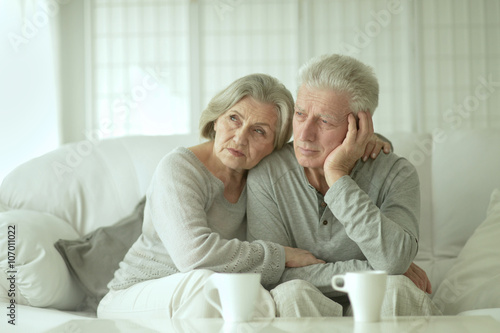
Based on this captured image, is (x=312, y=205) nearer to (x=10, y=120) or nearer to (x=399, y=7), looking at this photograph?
(x=10, y=120)

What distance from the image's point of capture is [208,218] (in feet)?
6.09

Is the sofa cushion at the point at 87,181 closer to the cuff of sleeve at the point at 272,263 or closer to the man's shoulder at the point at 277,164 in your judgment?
the man's shoulder at the point at 277,164

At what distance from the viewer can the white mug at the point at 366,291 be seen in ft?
3.74

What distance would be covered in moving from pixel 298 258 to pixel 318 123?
0.41m

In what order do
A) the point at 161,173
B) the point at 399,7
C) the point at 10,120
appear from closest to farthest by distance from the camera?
the point at 161,173 < the point at 10,120 < the point at 399,7

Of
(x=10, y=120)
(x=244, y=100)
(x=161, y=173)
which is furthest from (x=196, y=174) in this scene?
(x=10, y=120)

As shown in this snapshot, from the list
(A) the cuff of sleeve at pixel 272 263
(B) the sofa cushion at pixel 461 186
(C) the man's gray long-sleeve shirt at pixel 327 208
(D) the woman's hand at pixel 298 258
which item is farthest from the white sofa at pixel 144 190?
(A) the cuff of sleeve at pixel 272 263

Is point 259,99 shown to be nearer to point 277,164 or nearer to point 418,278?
point 277,164

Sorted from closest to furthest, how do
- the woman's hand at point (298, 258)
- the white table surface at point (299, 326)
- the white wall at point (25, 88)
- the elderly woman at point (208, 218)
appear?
the white table surface at point (299, 326) < the elderly woman at point (208, 218) < the woman's hand at point (298, 258) < the white wall at point (25, 88)

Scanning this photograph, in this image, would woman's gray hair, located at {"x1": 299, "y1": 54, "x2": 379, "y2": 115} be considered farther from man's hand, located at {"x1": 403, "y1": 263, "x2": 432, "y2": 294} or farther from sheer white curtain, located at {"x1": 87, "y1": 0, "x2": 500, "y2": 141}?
sheer white curtain, located at {"x1": 87, "y1": 0, "x2": 500, "y2": 141}

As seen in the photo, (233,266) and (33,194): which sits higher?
(33,194)

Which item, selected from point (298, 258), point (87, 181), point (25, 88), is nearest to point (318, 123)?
point (298, 258)

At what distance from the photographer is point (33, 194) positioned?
2.21 meters

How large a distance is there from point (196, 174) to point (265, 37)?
3.94 m
